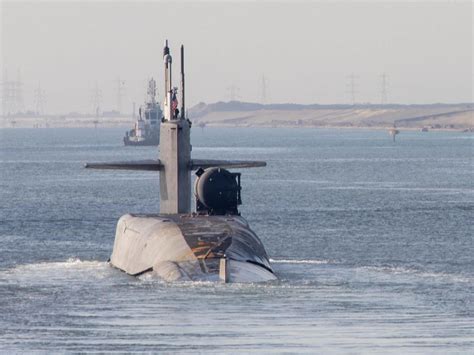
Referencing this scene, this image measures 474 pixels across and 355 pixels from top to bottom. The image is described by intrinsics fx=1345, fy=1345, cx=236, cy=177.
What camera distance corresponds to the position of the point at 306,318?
4303 centimetres

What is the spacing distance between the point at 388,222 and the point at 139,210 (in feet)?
64.9

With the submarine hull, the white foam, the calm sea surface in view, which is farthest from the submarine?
the white foam

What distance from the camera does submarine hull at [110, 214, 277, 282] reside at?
165 feet

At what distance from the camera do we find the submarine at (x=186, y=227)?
50.9 meters

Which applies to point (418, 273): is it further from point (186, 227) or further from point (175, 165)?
point (175, 165)

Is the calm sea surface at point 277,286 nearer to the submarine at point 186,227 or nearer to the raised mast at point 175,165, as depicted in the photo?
the submarine at point 186,227

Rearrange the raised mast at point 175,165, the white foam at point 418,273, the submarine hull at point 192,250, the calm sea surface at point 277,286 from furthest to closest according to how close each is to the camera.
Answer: the raised mast at point 175,165
the white foam at point 418,273
the submarine hull at point 192,250
the calm sea surface at point 277,286

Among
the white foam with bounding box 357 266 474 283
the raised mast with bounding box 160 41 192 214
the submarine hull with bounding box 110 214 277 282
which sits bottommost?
the white foam with bounding box 357 266 474 283

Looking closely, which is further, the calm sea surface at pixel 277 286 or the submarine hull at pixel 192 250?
the submarine hull at pixel 192 250

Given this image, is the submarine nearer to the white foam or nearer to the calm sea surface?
the calm sea surface

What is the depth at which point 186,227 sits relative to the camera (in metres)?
55.7

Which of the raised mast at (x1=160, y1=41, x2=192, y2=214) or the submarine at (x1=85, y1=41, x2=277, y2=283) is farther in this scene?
the raised mast at (x1=160, y1=41, x2=192, y2=214)

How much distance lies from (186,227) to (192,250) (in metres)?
3.60

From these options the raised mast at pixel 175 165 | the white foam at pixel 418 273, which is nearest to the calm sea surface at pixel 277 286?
the white foam at pixel 418 273
